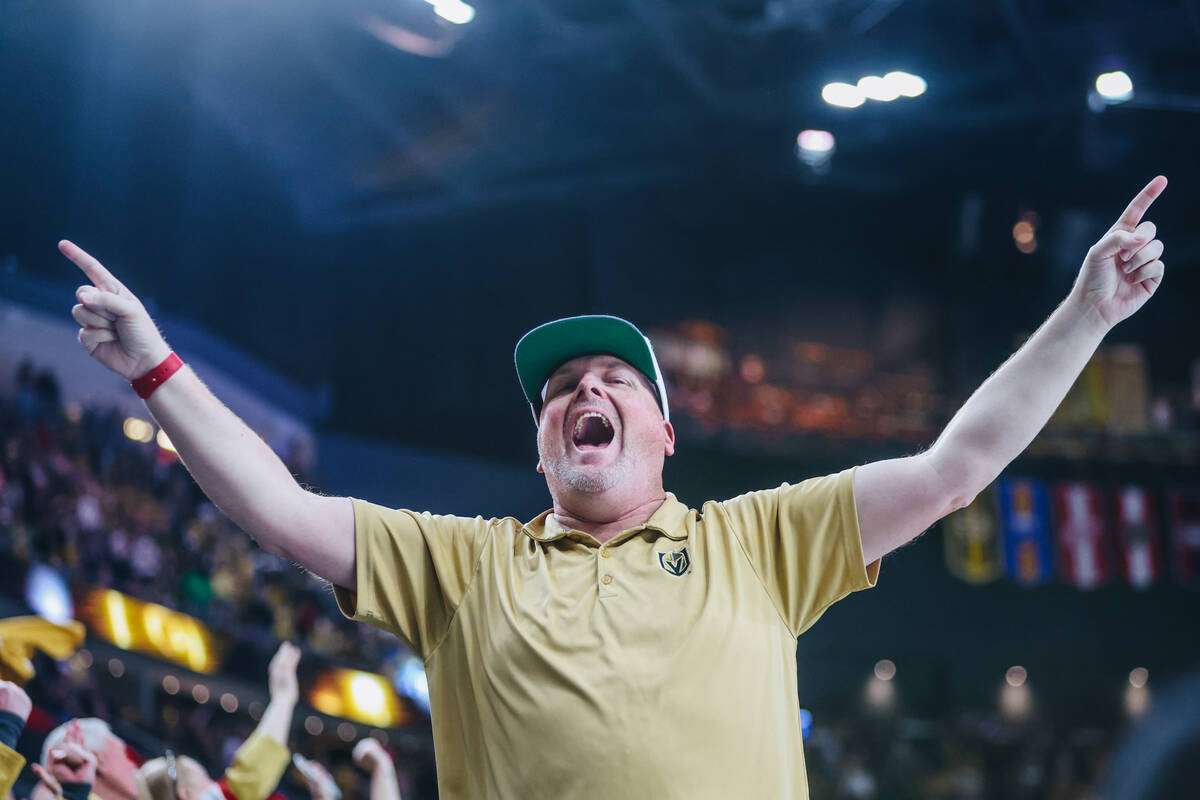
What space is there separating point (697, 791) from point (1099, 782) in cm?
1225

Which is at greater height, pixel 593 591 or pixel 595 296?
pixel 595 296

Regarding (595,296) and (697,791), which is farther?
(595,296)

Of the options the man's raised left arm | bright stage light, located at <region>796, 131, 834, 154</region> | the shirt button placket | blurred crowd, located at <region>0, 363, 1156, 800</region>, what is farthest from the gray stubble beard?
bright stage light, located at <region>796, 131, 834, 154</region>

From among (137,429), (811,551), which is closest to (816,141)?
(137,429)

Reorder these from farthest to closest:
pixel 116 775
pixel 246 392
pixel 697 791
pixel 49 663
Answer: pixel 246 392, pixel 49 663, pixel 116 775, pixel 697 791

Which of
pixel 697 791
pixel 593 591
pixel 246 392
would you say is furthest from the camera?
pixel 246 392

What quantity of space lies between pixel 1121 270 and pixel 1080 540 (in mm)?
11641

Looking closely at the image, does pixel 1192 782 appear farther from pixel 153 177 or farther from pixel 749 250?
pixel 153 177

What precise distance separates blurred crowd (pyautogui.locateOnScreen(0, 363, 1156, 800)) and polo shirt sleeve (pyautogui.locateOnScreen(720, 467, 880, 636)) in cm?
204

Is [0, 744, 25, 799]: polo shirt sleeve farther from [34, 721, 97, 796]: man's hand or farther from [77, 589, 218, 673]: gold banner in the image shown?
[77, 589, 218, 673]: gold banner

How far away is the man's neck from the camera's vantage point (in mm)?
2115

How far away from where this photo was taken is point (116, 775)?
12.3 feet

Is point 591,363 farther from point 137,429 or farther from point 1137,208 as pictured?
point 137,429

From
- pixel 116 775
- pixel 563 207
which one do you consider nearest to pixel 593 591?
pixel 116 775
